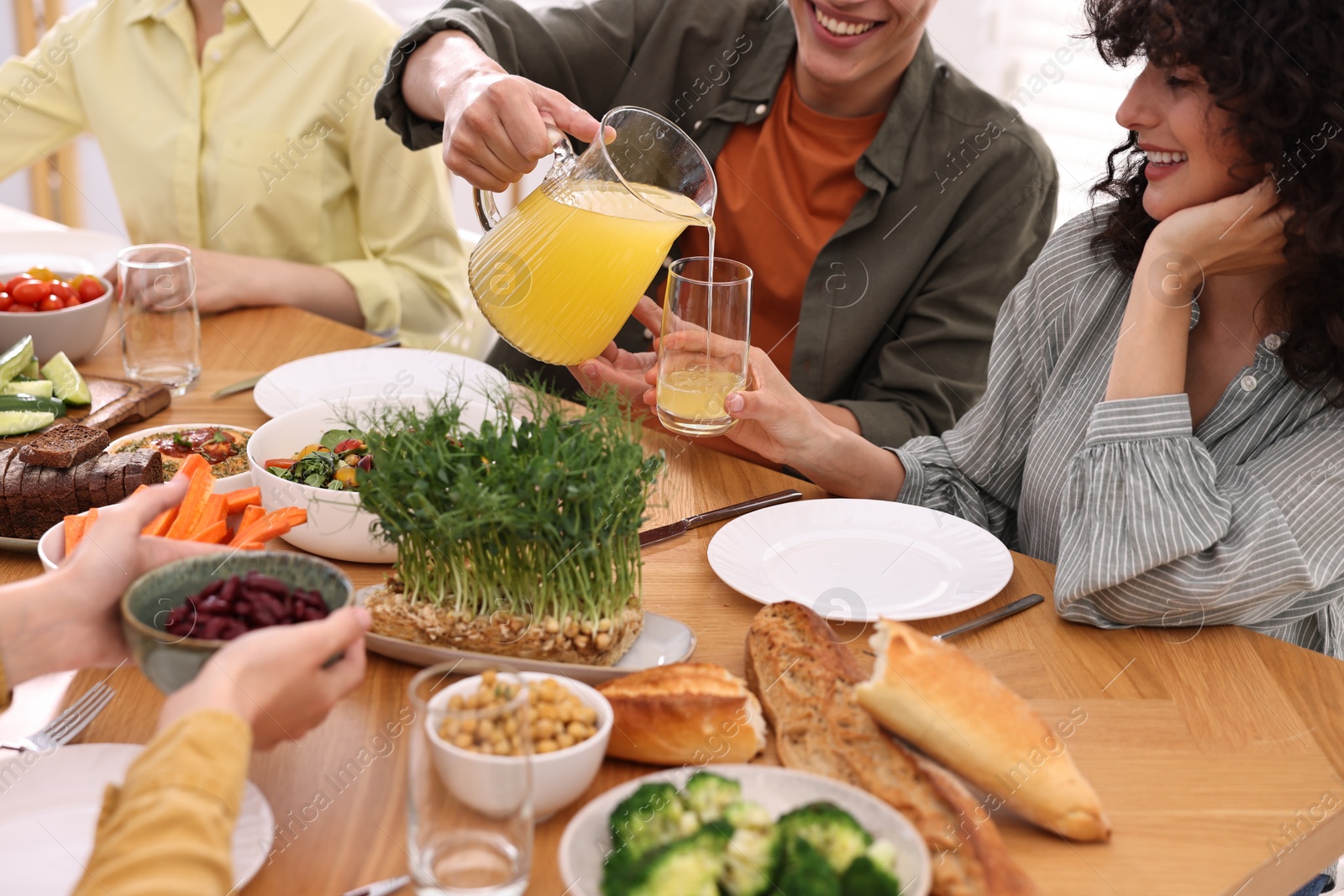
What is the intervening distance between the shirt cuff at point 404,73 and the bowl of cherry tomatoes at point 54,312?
55 centimetres

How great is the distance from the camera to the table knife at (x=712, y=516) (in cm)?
144

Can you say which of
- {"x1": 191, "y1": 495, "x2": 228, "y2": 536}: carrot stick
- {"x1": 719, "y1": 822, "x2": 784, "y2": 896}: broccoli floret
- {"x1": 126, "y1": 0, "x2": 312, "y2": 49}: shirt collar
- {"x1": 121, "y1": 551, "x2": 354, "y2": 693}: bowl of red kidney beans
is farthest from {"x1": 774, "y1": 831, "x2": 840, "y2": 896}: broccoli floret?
{"x1": 126, "y1": 0, "x2": 312, "y2": 49}: shirt collar

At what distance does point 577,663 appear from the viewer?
3.65 feet

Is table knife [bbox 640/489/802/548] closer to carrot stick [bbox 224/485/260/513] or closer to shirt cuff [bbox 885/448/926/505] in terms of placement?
shirt cuff [bbox 885/448/926/505]

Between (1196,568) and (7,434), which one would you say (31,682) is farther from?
(1196,568)

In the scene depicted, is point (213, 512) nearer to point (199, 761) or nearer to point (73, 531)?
point (73, 531)

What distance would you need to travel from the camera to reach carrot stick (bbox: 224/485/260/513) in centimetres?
136

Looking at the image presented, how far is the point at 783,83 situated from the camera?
2250 millimetres

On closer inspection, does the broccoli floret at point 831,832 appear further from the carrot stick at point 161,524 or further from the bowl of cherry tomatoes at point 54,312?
the bowl of cherry tomatoes at point 54,312

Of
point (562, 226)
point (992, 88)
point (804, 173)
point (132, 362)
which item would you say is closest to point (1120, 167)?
point (804, 173)

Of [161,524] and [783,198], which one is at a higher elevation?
[783,198]

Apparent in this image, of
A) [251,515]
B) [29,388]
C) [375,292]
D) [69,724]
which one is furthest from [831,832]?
[375,292]

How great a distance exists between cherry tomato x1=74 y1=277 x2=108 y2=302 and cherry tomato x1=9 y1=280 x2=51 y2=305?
0.17 ft

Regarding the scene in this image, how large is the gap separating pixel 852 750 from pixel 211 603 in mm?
530
